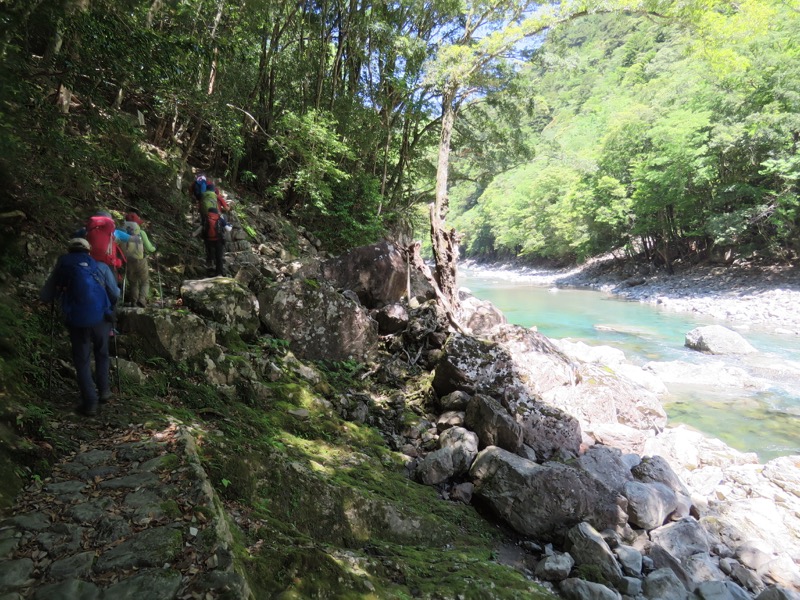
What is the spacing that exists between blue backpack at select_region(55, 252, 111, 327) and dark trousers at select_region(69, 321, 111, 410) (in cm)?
10

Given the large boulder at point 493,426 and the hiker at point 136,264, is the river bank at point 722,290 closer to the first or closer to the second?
the large boulder at point 493,426

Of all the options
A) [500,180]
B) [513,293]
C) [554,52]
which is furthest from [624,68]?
[554,52]

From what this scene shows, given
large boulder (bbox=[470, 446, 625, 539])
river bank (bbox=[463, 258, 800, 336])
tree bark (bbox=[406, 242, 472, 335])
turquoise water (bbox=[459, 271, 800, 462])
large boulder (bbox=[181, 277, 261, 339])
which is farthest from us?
river bank (bbox=[463, 258, 800, 336])

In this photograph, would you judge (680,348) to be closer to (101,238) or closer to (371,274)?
(371,274)

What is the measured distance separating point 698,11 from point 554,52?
160 inches

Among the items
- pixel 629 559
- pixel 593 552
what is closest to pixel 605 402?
pixel 629 559

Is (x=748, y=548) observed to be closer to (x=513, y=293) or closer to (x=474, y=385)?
(x=474, y=385)

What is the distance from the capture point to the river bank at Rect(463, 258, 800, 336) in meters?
21.8

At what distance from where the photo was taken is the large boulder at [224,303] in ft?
19.6

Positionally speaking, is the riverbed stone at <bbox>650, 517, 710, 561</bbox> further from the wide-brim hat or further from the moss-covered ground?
the wide-brim hat

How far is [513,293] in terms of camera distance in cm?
3491

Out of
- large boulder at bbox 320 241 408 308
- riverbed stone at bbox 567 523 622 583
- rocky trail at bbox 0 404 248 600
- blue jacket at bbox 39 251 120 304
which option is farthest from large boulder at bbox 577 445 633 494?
blue jacket at bbox 39 251 120 304

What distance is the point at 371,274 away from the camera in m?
9.84

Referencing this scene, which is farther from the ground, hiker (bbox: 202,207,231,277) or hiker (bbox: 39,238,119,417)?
hiker (bbox: 202,207,231,277)
